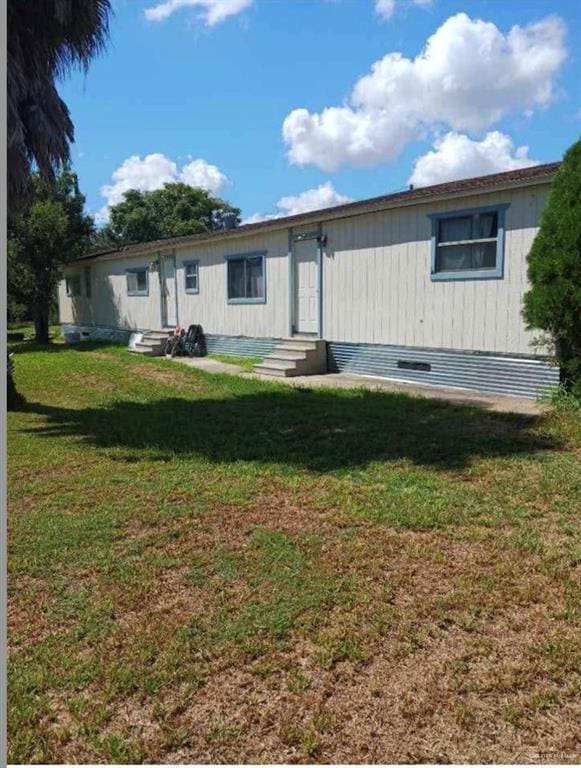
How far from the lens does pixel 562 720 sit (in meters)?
2.21

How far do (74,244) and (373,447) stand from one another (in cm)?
1862

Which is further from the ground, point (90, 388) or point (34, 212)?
point (34, 212)

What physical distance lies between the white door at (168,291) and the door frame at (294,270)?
18.6 ft

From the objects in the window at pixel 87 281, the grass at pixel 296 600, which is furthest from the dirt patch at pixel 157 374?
the window at pixel 87 281

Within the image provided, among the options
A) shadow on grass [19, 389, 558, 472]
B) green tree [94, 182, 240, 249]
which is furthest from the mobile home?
green tree [94, 182, 240, 249]

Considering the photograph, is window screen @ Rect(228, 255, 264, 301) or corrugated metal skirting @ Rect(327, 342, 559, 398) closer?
corrugated metal skirting @ Rect(327, 342, 559, 398)

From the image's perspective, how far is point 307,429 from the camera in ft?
23.3

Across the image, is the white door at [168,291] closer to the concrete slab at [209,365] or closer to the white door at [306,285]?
the concrete slab at [209,365]

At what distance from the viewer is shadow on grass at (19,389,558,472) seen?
5.94 m

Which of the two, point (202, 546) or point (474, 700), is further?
point (202, 546)

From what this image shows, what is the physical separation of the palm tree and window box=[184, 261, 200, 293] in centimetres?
907

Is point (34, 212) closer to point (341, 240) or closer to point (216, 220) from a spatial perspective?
point (341, 240)

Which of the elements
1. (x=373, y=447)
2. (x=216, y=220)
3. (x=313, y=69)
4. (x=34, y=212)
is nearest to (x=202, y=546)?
(x=373, y=447)

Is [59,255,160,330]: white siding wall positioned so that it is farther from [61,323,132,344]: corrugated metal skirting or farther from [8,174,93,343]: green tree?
[8,174,93,343]: green tree
